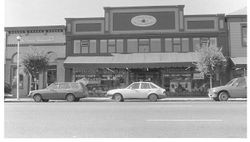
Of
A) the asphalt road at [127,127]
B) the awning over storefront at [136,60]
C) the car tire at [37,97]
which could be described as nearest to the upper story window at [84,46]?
the awning over storefront at [136,60]

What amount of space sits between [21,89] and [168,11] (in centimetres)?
1536

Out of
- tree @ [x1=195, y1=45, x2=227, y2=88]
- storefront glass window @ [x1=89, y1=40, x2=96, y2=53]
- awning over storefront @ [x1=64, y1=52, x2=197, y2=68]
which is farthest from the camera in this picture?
storefront glass window @ [x1=89, y1=40, x2=96, y2=53]

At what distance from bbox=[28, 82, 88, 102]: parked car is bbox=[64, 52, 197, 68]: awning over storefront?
5.28 metres

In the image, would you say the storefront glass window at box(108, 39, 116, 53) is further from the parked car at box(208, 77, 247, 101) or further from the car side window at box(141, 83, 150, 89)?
the parked car at box(208, 77, 247, 101)

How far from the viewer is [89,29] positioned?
92.2ft

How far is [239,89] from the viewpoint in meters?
19.3

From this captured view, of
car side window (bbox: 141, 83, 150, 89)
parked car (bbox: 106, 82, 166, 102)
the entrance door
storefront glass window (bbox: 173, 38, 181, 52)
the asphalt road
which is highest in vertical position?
storefront glass window (bbox: 173, 38, 181, 52)

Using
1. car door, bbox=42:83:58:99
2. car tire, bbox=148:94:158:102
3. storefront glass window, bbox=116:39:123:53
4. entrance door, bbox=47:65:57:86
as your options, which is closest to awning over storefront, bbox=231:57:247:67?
car tire, bbox=148:94:158:102

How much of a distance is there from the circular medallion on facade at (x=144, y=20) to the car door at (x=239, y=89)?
1053 centimetres

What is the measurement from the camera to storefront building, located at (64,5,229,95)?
88.3 feet

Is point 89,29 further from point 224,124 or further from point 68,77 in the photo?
point 224,124
